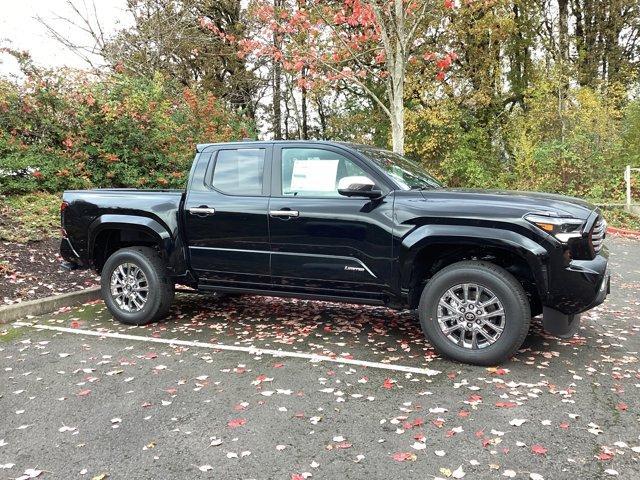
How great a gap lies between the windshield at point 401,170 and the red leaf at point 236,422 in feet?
7.70

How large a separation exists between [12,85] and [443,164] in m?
14.2

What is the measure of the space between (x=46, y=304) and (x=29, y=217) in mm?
3159

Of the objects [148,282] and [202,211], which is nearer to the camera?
[202,211]

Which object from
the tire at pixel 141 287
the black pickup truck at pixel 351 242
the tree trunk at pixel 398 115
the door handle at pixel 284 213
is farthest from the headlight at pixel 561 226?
the tree trunk at pixel 398 115

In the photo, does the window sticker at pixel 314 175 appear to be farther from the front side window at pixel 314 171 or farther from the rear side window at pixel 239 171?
the rear side window at pixel 239 171

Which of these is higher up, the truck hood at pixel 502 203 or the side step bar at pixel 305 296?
the truck hood at pixel 502 203

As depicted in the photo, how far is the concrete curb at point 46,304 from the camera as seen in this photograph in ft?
18.9

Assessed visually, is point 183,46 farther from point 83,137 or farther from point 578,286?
point 578,286

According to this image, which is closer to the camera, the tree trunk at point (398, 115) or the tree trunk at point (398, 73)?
the tree trunk at point (398, 73)

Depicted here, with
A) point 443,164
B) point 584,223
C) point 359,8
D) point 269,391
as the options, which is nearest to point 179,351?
point 269,391

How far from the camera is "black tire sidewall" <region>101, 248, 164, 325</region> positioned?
5.44 metres

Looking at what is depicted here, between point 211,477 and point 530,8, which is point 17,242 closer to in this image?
point 211,477

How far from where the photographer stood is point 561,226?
3.92 m

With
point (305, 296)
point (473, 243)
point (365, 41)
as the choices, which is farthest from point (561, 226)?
point (365, 41)
